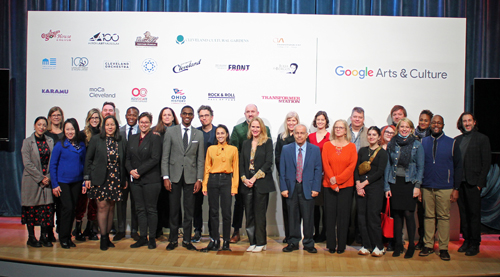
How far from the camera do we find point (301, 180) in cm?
418

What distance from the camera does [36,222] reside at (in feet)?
14.0

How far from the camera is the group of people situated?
4.09 meters

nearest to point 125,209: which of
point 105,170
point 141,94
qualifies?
point 105,170

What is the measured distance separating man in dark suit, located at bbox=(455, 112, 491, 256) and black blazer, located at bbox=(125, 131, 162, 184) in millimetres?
3562

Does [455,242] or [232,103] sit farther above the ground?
[232,103]

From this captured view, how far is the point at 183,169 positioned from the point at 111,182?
804 mm

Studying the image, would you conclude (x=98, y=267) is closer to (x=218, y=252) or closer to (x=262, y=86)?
(x=218, y=252)

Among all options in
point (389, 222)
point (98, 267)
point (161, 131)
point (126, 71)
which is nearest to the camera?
point (98, 267)

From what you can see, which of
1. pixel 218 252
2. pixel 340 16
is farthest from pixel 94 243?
pixel 340 16

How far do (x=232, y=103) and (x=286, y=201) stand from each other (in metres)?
1.66

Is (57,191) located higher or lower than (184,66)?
lower

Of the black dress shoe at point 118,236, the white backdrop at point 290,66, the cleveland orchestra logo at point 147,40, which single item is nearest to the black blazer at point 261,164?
the white backdrop at point 290,66

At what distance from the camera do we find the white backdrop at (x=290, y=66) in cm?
515

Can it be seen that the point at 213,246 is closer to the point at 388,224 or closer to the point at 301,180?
the point at 301,180
